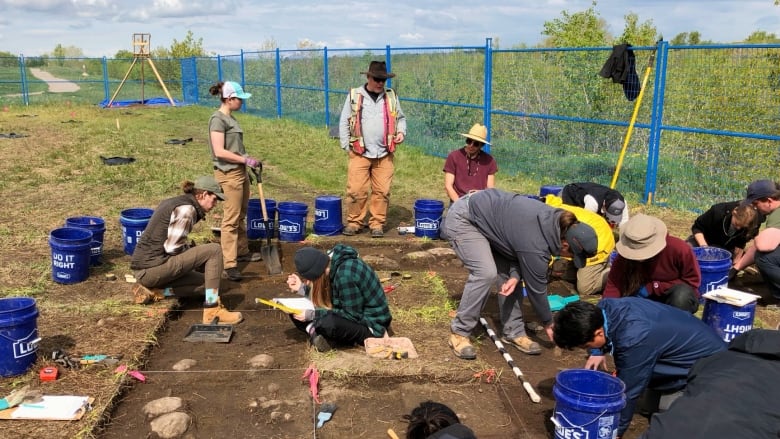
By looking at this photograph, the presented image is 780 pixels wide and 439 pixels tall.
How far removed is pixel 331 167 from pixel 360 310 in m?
8.19

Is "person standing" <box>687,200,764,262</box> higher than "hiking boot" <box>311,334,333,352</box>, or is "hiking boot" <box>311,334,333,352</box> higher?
"person standing" <box>687,200,764,262</box>

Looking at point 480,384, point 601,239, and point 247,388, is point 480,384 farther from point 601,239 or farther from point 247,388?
point 601,239

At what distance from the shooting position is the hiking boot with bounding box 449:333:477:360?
465 centimetres

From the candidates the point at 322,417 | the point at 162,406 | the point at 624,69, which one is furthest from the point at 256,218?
the point at 624,69

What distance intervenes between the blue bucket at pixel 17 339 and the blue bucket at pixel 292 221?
11.1ft

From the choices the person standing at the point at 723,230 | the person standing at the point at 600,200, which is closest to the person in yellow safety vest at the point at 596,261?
the person standing at the point at 600,200

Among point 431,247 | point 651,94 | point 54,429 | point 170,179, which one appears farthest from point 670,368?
point 170,179

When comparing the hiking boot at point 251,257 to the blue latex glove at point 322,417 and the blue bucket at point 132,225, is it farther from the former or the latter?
the blue latex glove at point 322,417

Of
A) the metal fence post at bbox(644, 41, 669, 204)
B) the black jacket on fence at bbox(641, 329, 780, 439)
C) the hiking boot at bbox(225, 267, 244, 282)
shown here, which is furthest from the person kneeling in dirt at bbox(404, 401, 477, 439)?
the metal fence post at bbox(644, 41, 669, 204)

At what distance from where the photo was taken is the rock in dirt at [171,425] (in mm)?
3666

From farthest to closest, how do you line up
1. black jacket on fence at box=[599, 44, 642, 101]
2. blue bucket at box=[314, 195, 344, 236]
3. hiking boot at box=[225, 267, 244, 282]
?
black jacket on fence at box=[599, 44, 642, 101] < blue bucket at box=[314, 195, 344, 236] < hiking boot at box=[225, 267, 244, 282]

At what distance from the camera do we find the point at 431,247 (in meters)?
7.46

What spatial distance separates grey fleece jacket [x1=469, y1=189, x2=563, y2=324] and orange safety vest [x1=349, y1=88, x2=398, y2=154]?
3.17 meters

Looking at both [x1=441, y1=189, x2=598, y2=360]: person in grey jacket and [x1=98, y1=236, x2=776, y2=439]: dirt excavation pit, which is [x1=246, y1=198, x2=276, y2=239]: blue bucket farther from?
[x1=441, y1=189, x2=598, y2=360]: person in grey jacket
